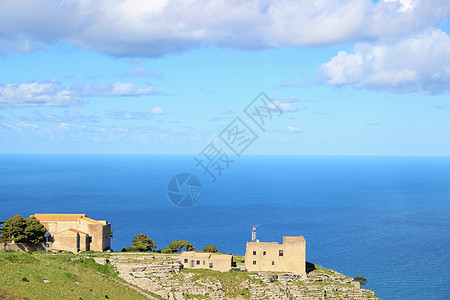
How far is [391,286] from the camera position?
80.3m

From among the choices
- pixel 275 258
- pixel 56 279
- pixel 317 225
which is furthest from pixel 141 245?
pixel 317 225

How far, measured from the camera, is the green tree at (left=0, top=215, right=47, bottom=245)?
59.8 metres

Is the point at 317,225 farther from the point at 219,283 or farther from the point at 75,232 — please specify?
the point at 75,232

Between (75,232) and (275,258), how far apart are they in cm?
2728

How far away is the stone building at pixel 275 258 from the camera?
58188 millimetres

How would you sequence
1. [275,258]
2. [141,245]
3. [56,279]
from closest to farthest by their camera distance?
[56,279] → [275,258] → [141,245]

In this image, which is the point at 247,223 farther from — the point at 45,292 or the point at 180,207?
the point at 45,292

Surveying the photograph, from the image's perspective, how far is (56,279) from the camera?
47.8 meters

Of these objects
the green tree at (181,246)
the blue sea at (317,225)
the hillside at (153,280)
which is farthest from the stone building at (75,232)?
the blue sea at (317,225)

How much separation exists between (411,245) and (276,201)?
78.9 m

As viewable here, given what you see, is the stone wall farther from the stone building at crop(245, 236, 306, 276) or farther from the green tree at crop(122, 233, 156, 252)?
the stone building at crop(245, 236, 306, 276)

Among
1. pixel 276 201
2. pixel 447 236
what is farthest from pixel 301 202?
pixel 447 236

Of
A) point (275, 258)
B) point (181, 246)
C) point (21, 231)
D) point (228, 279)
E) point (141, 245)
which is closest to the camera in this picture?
point (228, 279)

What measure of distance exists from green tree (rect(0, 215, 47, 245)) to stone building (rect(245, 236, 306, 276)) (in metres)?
28.1
